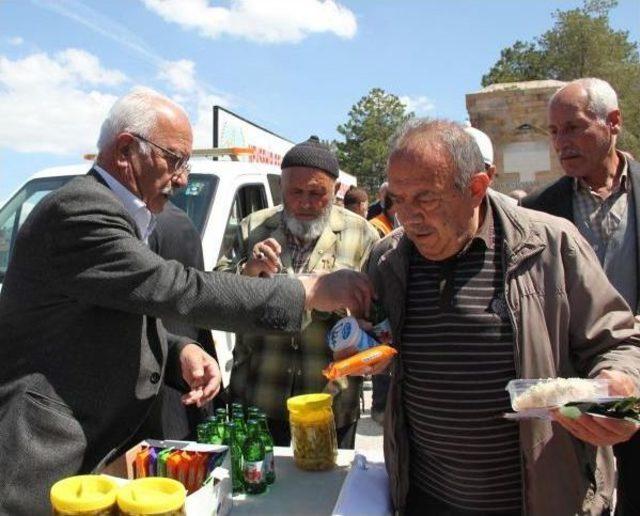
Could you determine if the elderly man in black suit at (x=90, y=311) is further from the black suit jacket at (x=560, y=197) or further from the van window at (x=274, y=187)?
the van window at (x=274, y=187)

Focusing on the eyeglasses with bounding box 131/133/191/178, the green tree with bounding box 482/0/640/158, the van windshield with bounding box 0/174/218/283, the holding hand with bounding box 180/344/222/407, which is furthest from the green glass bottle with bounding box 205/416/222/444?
the green tree with bounding box 482/0/640/158

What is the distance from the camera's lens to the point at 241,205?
480 cm

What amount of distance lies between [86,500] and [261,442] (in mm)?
759

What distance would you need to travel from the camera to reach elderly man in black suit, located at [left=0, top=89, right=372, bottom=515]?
1714 mm

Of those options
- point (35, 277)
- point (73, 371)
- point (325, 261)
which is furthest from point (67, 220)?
point (325, 261)

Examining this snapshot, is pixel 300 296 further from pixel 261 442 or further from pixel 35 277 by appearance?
pixel 35 277

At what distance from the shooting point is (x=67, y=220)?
171 cm

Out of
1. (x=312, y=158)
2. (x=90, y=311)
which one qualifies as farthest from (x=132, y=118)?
(x=312, y=158)

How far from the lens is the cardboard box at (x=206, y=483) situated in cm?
171

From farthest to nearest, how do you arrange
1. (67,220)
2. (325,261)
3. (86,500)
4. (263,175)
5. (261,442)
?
(263,175) < (325,261) < (261,442) < (67,220) < (86,500)

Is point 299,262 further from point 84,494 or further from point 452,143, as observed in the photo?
point 84,494

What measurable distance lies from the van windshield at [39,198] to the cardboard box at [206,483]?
2506 millimetres

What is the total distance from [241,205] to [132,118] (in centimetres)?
286

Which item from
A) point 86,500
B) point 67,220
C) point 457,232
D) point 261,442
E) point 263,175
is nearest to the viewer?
point 86,500
